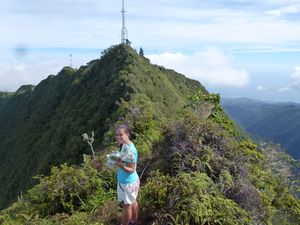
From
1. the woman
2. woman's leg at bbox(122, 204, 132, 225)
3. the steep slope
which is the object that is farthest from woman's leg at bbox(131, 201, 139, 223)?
the steep slope

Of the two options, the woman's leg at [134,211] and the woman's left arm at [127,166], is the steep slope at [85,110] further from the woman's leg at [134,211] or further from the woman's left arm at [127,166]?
the woman's left arm at [127,166]

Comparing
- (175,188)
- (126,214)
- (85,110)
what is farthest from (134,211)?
(85,110)

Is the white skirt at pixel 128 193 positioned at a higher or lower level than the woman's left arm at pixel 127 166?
lower

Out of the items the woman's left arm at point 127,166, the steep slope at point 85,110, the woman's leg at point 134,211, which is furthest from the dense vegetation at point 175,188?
the steep slope at point 85,110

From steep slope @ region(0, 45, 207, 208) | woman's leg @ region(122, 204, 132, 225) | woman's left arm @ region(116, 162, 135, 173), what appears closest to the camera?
woman's left arm @ region(116, 162, 135, 173)

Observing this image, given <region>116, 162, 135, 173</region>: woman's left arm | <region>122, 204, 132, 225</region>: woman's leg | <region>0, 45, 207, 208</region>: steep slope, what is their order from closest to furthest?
<region>116, 162, 135, 173</region>: woman's left arm < <region>122, 204, 132, 225</region>: woman's leg < <region>0, 45, 207, 208</region>: steep slope

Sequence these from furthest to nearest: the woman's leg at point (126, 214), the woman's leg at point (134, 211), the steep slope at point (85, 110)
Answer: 1. the steep slope at point (85, 110)
2. the woman's leg at point (134, 211)
3. the woman's leg at point (126, 214)

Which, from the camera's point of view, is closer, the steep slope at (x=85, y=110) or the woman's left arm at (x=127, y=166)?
the woman's left arm at (x=127, y=166)

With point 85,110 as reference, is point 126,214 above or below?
above

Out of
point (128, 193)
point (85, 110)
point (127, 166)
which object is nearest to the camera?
point (127, 166)

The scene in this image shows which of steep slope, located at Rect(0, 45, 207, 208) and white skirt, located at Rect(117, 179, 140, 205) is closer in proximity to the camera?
white skirt, located at Rect(117, 179, 140, 205)

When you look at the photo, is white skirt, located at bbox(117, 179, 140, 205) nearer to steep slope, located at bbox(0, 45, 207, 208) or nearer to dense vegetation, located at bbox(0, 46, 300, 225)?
dense vegetation, located at bbox(0, 46, 300, 225)

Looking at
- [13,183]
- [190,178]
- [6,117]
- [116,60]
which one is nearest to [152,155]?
[190,178]

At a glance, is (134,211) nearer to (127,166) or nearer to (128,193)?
(128,193)
